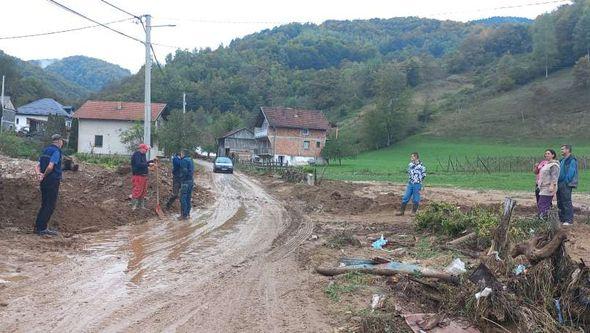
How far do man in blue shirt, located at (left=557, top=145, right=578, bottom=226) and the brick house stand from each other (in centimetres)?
6051

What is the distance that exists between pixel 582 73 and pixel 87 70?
140943 millimetres

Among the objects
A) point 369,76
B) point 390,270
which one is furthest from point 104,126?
point 369,76

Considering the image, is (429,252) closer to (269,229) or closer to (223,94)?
(269,229)

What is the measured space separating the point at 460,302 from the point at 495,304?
0.41m

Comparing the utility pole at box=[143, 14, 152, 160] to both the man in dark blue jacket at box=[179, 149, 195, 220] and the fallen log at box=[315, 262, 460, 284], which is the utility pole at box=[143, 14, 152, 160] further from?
the fallen log at box=[315, 262, 460, 284]

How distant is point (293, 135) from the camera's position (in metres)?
72.9

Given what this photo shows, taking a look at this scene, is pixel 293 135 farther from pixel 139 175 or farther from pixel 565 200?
pixel 565 200

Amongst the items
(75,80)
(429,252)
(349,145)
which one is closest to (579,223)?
(429,252)

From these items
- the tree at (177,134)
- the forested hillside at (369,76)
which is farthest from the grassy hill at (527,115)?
the tree at (177,134)

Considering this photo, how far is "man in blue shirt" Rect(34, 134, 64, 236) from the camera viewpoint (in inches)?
371

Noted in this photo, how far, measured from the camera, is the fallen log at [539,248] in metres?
5.89

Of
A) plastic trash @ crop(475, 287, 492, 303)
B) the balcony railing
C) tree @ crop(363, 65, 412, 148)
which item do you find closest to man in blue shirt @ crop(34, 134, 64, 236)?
plastic trash @ crop(475, 287, 492, 303)

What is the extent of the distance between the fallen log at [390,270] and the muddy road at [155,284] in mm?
374

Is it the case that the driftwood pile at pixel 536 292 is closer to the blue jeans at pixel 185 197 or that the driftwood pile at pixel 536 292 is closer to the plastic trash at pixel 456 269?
the plastic trash at pixel 456 269
